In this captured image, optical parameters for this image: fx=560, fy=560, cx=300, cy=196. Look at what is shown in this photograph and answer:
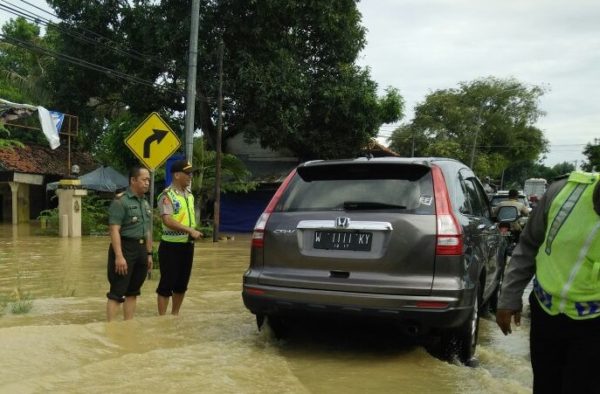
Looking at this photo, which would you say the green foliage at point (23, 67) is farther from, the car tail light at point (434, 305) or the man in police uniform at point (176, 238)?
the car tail light at point (434, 305)

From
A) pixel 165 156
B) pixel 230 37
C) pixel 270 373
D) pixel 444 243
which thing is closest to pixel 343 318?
pixel 270 373

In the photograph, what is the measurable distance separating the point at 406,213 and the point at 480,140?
139 ft

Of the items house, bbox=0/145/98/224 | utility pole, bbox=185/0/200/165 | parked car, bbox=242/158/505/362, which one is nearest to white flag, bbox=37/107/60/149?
house, bbox=0/145/98/224

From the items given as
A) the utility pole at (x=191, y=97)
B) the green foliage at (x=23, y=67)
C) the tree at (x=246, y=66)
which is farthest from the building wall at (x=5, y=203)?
the utility pole at (x=191, y=97)

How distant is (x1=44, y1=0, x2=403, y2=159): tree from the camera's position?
1941cm

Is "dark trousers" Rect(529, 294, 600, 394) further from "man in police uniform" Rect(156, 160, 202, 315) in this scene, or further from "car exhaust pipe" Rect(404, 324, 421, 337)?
"man in police uniform" Rect(156, 160, 202, 315)

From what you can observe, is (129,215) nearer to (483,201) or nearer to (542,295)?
(483,201)

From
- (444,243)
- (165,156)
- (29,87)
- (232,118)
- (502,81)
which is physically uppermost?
(502,81)

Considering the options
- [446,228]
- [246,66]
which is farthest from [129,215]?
[246,66]

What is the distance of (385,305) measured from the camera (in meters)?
4.00

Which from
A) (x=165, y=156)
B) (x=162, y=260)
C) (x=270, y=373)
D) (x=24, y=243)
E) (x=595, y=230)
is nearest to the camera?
(x=595, y=230)

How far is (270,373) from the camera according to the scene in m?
3.97

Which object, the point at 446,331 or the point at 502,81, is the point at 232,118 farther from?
the point at 502,81

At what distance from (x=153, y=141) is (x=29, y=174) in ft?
59.3
